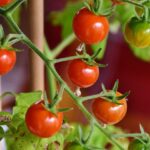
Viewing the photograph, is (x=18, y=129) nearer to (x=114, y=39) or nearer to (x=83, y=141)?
(x=83, y=141)

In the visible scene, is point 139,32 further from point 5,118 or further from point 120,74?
point 120,74

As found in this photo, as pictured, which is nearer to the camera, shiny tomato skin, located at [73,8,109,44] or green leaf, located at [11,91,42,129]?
shiny tomato skin, located at [73,8,109,44]

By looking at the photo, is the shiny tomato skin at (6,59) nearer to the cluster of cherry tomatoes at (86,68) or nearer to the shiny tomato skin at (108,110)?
the cluster of cherry tomatoes at (86,68)

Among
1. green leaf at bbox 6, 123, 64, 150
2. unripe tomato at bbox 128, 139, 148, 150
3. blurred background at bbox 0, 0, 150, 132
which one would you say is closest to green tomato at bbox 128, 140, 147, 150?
unripe tomato at bbox 128, 139, 148, 150

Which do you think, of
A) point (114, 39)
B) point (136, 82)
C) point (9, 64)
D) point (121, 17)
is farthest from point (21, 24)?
point (9, 64)

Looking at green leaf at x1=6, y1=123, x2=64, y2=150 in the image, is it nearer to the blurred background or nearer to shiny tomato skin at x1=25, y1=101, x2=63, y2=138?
shiny tomato skin at x1=25, y1=101, x2=63, y2=138

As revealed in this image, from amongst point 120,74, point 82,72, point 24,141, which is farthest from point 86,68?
point 120,74
